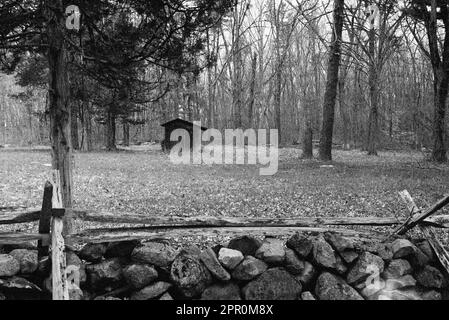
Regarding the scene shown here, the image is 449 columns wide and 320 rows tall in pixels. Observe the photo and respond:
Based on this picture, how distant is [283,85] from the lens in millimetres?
40781

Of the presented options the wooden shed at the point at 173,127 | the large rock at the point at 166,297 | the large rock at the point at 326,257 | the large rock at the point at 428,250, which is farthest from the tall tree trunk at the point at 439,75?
the wooden shed at the point at 173,127

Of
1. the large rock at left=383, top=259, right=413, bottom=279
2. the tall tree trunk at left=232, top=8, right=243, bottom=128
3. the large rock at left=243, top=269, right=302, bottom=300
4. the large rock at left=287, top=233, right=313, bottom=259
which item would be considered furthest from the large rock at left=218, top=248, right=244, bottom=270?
the tall tree trunk at left=232, top=8, right=243, bottom=128

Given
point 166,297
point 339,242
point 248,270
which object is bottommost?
point 166,297

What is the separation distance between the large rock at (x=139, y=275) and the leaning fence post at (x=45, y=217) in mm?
837

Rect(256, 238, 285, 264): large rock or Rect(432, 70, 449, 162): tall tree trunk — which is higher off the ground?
Rect(432, 70, 449, 162): tall tree trunk

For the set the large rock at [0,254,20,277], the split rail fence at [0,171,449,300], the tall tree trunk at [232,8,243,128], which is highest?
the tall tree trunk at [232,8,243,128]

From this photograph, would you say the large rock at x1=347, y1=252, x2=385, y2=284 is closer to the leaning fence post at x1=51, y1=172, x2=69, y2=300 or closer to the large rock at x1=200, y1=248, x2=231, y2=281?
the large rock at x1=200, y1=248, x2=231, y2=281

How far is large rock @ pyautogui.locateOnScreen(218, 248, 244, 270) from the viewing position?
3828 millimetres

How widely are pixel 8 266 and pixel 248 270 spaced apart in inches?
88.3

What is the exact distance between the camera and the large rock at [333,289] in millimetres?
3883

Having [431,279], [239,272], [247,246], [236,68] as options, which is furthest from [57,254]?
[236,68]

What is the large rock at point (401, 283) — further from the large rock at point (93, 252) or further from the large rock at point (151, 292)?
the large rock at point (93, 252)

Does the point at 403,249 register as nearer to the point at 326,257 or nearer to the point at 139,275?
the point at 326,257

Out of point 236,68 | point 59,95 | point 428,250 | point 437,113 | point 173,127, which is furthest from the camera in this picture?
point 236,68
